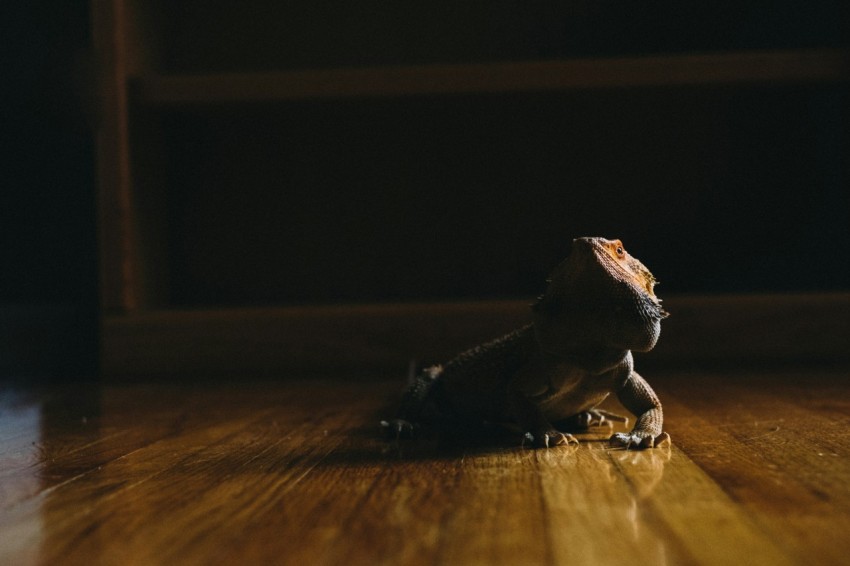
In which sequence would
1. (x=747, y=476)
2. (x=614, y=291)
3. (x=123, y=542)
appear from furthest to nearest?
(x=614, y=291)
(x=747, y=476)
(x=123, y=542)

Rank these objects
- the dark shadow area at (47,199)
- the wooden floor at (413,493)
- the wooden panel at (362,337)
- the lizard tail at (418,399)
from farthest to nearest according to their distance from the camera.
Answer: the dark shadow area at (47,199)
the wooden panel at (362,337)
the lizard tail at (418,399)
the wooden floor at (413,493)

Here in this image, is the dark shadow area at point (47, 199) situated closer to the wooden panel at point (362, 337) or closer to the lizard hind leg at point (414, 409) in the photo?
the wooden panel at point (362, 337)

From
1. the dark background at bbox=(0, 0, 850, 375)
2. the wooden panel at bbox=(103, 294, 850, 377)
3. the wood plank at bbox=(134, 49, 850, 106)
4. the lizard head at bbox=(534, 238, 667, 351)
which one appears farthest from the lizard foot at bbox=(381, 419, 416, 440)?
the dark background at bbox=(0, 0, 850, 375)

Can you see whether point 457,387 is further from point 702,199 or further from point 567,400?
point 702,199

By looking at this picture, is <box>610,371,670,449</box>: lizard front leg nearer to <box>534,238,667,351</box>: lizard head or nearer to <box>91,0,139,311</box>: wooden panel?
<box>534,238,667,351</box>: lizard head

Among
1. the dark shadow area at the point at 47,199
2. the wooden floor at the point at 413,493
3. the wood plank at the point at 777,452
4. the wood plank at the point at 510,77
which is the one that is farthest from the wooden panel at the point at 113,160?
the wood plank at the point at 777,452

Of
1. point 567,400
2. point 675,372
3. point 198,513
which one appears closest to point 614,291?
point 567,400

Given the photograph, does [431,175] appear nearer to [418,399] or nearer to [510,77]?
[510,77]
